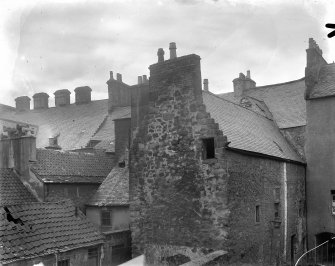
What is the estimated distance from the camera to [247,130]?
2027cm

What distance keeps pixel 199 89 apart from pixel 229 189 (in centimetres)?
419

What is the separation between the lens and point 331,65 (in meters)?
26.1

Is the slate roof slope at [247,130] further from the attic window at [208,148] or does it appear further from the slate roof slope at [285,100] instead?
the slate roof slope at [285,100]

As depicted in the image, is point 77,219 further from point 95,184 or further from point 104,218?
point 95,184

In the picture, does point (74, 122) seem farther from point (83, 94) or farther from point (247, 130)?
point (247, 130)

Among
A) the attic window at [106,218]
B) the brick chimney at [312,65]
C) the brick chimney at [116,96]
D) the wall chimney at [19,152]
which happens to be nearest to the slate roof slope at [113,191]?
the attic window at [106,218]

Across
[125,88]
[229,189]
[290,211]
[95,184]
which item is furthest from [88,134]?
[229,189]

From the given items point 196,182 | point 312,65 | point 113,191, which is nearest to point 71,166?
point 113,191

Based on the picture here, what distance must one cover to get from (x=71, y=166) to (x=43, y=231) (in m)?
8.29

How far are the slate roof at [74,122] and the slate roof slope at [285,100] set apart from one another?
A: 11.9 m

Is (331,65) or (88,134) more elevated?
(331,65)

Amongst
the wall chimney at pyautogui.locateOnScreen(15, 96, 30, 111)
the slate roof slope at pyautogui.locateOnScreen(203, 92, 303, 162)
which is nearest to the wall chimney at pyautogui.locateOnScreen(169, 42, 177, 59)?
the slate roof slope at pyautogui.locateOnScreen(203, 92, 303, 162)

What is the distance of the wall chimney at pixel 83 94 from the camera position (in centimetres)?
4525

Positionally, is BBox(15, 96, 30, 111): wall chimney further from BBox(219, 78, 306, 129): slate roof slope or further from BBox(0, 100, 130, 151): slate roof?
BBox(219, 78, 306, 129): slate roof slope
